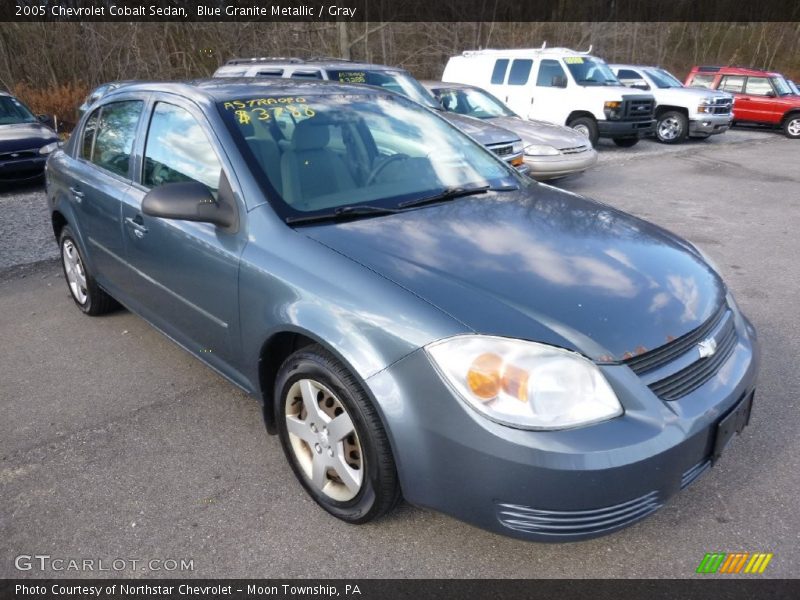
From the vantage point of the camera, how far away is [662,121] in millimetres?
15211

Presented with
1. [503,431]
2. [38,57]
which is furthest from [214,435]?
[38,57]

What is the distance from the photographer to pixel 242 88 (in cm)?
330

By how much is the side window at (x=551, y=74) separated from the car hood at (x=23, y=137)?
30.9 feet

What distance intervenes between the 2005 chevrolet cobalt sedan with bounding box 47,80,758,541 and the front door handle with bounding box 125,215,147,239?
0.02 m

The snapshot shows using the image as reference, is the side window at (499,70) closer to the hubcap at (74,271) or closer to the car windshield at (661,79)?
the car windshield at (661,79)

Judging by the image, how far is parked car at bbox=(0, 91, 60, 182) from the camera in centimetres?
874

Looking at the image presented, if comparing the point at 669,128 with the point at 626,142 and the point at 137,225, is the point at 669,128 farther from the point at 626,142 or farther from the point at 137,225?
the point at 137,225

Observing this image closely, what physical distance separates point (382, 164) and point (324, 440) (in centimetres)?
143

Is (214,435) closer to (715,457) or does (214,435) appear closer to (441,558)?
(441,558)

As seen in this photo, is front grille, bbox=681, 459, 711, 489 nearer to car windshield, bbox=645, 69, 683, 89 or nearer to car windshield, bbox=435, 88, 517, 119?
car windshield, bbox=435, 88, 517, 119

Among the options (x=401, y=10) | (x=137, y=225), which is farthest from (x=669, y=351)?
(x=401, y=10)

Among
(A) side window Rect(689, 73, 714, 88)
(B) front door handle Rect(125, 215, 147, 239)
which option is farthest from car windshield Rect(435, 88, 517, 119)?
(A) side window Rect(689, 73, 714, 88)

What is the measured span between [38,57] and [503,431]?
2109 centimetres

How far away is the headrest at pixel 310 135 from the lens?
9.83ft
